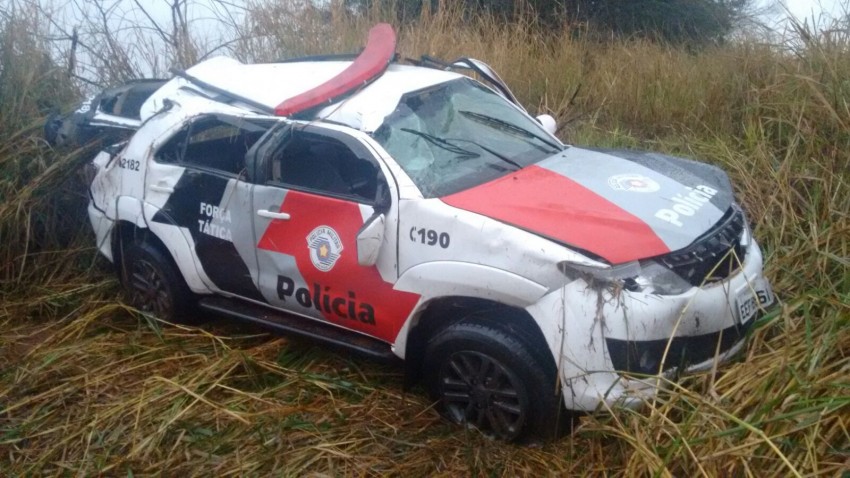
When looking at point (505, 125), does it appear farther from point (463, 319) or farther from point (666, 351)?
point (666, 351)

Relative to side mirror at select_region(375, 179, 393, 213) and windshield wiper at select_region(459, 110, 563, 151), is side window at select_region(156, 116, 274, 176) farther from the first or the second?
windshield wiper at select_region(459, 110, 563, 151)

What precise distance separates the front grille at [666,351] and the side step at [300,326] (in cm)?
118

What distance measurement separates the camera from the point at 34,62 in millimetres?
7402

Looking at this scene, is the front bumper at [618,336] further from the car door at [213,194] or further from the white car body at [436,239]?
the car door at [213,194]

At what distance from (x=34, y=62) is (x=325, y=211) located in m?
4.48

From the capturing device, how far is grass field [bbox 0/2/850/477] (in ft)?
11.0

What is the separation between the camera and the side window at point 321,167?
4.40 metres

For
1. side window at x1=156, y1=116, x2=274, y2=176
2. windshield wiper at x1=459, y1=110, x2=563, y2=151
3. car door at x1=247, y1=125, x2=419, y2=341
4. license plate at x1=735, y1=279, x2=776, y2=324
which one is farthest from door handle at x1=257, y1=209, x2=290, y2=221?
license plate at x1=735, y1=279, x2=776, y2=324

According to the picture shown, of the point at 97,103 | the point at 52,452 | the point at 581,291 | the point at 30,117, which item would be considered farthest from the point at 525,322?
the point at 30,117

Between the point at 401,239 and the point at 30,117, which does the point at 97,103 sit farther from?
the point at 401,239

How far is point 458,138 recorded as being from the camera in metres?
4.53

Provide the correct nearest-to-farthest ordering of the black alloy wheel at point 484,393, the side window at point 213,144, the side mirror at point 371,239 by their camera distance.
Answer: the black alloy wheel at point 484,393 < the side mirror at point 371,239 < the side window at point 213,144

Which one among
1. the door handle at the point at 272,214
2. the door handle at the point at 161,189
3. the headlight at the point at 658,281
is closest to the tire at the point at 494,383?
the headlight at the point at 658,281

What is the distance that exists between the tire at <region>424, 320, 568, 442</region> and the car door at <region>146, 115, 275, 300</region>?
1.33 m
